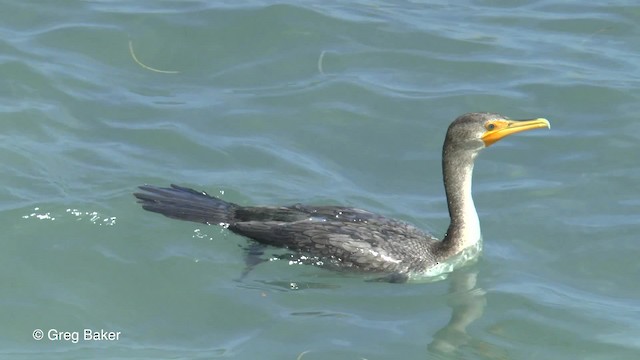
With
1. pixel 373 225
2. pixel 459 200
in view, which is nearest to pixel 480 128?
pixel 459 200

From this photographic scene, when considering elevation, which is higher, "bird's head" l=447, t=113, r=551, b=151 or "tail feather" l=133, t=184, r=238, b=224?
"bird's head" l=447, t=113, r=551, b=151

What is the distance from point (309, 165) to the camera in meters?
10.8

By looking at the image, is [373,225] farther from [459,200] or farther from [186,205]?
[186,205]

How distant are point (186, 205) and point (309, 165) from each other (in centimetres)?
140

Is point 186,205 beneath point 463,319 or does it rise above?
above

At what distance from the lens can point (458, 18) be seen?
13.5 m

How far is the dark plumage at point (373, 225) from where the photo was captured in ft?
30.8

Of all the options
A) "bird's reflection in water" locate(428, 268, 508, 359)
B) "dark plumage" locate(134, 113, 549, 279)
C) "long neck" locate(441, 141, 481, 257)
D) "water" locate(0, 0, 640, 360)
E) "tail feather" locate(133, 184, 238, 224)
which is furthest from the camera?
"tail feather" locate(133, 184, 238, 224)

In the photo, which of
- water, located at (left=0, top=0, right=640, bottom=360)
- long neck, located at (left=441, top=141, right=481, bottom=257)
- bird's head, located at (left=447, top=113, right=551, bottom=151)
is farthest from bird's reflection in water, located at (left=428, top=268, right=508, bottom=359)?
bird's head, located at (left=447, top=113, right=551, bottom=151)

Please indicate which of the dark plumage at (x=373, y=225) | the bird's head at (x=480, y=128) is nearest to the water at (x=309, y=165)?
the dark plumage at (x=373, y=225)

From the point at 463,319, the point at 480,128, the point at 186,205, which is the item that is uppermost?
the point at 480,128

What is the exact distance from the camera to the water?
8562 millimetres

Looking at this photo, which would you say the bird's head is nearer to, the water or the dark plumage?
the dark plumage

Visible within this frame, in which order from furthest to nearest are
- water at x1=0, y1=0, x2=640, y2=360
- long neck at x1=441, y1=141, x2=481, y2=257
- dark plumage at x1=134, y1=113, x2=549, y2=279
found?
long neck at x1=441, y1=141, x2=481, y2=257 → dark plumage at x1=134, y1=113, x2=549, y2=279 → water at x1=0, y1=0, x2=640, y2=360
